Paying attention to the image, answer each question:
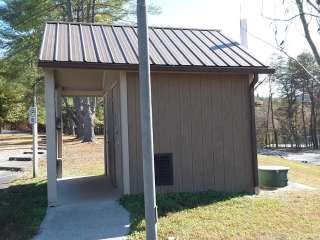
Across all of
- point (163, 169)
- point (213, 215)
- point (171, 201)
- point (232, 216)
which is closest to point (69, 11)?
point (163, 169)

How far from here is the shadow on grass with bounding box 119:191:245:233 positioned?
7.03 meters

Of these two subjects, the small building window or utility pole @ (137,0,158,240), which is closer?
utility pole @ (137,0,158,240)

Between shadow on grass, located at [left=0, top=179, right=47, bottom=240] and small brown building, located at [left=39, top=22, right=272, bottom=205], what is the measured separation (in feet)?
1.73

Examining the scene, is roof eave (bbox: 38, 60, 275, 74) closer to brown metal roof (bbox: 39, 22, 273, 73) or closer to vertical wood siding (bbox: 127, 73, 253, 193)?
brown metal roof (bbox: 39, 22, 273, 73)

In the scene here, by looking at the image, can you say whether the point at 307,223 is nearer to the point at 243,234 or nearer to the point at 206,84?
the point at 243,234

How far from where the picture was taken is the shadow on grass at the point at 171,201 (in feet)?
23.1

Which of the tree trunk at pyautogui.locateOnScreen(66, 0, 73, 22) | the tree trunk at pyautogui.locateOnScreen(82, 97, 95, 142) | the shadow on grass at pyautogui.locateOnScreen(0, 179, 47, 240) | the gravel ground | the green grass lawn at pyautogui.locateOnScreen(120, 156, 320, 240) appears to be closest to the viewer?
the green grass lawn at pyautogui.locateOnScreen(120, 156, 320, 240)

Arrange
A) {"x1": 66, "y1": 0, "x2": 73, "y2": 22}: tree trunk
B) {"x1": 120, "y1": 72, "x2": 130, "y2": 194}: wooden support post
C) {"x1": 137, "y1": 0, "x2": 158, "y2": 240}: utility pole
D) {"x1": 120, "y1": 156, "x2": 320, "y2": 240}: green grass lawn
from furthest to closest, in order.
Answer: {"x1": 66, "y1": 0, "x2": 73, "y2": 22}: tree trunk
{"x1": 120, "y1": 72, "x2": 130, "y2": 194}: wooden support post
{"x1": 120, "y1": 156, "x2": 320, "y2": 240}: green grass lawn
{"x1": 137, "y1": 0, "x2": 158, "y2": 240}: utility pole

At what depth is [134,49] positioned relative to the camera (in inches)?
347

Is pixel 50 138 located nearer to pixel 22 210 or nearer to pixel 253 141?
pixel 22 210

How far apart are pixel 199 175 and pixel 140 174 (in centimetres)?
120

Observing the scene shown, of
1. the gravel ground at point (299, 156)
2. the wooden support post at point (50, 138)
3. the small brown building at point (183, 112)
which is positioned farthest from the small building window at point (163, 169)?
the gravel ground at point (299, 156)

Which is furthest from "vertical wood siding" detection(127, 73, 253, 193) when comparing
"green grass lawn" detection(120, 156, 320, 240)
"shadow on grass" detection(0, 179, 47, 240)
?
"shadow on grass" detection(0, 179, 47, 240)

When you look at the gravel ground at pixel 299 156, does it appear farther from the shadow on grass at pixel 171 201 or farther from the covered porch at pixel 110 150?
the shadow on grass at pixel 171 201
